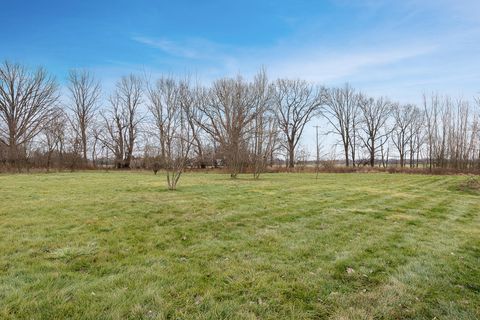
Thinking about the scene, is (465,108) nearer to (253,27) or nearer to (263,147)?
(263,147)

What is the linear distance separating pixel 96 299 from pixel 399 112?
47.9 meters

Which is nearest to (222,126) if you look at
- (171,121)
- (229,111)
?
(229,111)

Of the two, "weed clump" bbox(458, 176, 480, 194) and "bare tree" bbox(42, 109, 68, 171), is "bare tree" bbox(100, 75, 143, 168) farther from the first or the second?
"weed clump" bbox(458, 176, 480, 194)

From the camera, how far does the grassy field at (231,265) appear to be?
8.27 ft

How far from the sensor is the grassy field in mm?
2521

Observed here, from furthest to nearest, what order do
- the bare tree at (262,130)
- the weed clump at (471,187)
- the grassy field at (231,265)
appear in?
the bare tree at (262,130), the weed clump at (471,187), the grassy field at (231,265)

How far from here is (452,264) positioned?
382 cm

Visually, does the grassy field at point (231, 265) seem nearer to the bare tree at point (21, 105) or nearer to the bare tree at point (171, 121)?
the bare tree at point (171, 121)

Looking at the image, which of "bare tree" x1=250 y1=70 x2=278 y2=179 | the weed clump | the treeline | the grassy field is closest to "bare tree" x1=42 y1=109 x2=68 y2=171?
the treeline

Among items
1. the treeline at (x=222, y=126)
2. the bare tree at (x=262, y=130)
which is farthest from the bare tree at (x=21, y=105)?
the bare tree at (x=262, y=130)

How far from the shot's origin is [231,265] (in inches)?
139

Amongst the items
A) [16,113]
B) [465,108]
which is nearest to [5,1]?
[16,113]

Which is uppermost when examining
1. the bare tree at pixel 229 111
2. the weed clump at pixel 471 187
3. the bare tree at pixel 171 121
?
the bare tree at pixel 229 111

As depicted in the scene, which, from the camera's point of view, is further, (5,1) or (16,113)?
(16,113)
